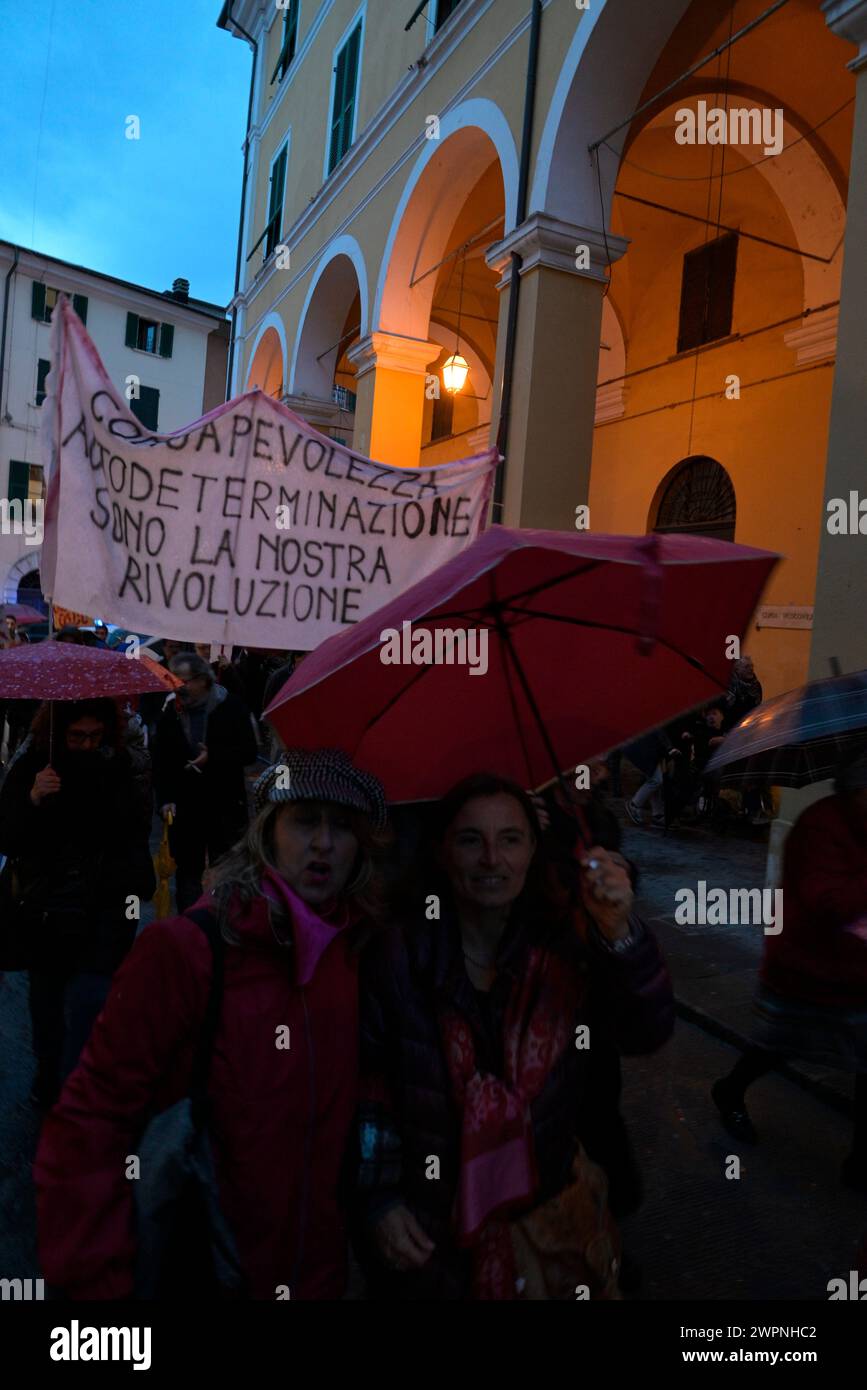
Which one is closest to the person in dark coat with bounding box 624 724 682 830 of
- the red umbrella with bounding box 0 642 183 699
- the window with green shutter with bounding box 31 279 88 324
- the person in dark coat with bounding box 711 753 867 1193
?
the person in dark coat with bounding box 711 753 867 1193

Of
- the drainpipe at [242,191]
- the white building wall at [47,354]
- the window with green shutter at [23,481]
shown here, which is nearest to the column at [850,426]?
the drainpipe at [242,191]

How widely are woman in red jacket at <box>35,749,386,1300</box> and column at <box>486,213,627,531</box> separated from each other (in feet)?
21.4

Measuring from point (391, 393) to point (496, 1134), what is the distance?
1061 centimetres

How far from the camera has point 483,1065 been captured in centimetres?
181

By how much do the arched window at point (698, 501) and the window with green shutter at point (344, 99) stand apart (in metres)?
7.06

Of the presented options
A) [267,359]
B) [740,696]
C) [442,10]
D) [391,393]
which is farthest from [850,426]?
[267,359]

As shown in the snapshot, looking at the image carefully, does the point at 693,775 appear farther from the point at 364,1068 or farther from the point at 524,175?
the point at 364,1068

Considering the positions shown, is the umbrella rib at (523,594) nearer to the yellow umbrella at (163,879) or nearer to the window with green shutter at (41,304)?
the yellow umbrella at (163,879)

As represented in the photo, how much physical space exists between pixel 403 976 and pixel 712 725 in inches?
317

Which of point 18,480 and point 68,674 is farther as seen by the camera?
point 18,480

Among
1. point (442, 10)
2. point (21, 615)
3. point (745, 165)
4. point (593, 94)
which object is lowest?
point (21, 615)
